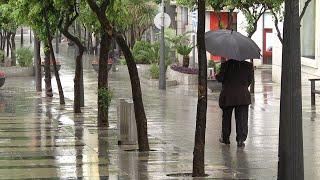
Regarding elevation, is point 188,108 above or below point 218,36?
below

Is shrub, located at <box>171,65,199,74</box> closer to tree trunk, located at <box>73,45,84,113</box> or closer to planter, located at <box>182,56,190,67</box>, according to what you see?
planter, located at <box>182,56,190,67</box>

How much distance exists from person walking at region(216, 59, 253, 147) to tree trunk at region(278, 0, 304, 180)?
514 cm

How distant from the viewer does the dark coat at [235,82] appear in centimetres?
1307

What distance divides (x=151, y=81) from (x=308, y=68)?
284 inches

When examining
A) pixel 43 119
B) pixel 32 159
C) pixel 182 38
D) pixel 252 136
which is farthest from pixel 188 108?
pixel 182 38

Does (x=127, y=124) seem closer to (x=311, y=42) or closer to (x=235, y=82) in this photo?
(x=235, y=82)

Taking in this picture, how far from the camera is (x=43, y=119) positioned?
62.5 feet

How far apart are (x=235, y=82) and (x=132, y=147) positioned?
214cm

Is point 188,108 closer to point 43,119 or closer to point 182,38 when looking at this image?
point 43,119

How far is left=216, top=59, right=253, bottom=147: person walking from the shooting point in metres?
13.1

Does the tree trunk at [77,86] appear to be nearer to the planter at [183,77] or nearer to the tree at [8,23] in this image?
the tree at [8,23]

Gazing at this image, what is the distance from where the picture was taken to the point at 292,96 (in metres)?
7.84

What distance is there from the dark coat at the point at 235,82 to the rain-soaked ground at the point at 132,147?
831mm

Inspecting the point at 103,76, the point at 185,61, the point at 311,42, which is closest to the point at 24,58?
the point at 185,61
